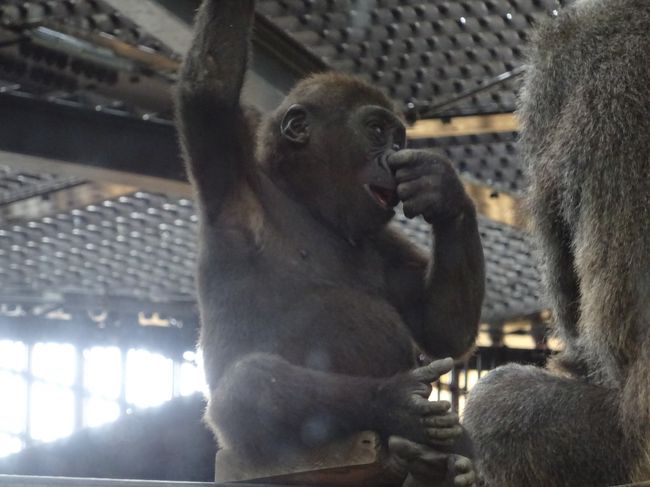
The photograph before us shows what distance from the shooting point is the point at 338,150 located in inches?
108

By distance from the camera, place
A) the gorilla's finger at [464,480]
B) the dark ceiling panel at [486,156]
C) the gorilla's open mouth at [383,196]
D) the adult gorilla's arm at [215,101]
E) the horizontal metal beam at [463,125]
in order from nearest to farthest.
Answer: the gorilla's finger at [464,480] < the adult gorilla's arm at [215,101] < the gorilla's open mouth at [383,196] < the horizontal metal beam at [463,125] < the dark ceiling panel at [486,156]

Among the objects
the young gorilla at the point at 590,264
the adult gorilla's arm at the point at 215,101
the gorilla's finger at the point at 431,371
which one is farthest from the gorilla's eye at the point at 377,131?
the gorilla's finger at the point at 431,371

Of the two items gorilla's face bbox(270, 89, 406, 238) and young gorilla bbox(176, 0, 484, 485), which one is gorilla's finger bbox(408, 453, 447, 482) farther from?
gorilla's face bbox(270, 89, 406, 238)

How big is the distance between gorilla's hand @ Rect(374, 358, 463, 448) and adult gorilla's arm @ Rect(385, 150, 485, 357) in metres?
0.34

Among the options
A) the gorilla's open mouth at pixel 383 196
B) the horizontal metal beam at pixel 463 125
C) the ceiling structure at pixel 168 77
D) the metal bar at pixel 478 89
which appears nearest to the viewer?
the gorilla's open mouth at pixel 383 196

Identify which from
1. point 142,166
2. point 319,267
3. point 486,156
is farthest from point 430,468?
point 486,156

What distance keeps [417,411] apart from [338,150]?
0.68 metres

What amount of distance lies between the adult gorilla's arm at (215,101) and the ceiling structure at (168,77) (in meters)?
0.59

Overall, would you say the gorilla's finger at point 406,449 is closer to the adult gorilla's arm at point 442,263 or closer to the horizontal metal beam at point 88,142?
the adult gorilla's arm at point 442,263

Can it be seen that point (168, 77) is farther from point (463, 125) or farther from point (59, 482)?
point (59, 482)

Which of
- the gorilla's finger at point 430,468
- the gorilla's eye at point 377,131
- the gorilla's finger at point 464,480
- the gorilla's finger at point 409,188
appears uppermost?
the gorilla's eye at point 377,131

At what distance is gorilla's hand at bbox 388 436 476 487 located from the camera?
7.40ft

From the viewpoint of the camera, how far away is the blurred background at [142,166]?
3.47m

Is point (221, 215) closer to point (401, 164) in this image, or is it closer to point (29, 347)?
point (401, 164)
